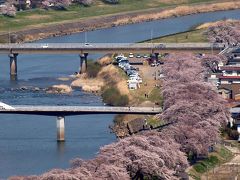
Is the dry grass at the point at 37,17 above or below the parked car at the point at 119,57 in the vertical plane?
above

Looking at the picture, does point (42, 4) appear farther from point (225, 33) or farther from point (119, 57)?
point (119, 57)

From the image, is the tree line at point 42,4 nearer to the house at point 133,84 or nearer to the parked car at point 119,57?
the parked car at point 119,57

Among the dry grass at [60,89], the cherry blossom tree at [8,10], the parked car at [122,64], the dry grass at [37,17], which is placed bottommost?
the dry grass at [60,89]

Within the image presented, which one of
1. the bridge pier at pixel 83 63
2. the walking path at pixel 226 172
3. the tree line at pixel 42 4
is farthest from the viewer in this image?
the tree line at pixel 42 4

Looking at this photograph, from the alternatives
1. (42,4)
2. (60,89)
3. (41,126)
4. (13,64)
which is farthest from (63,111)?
(42,4)

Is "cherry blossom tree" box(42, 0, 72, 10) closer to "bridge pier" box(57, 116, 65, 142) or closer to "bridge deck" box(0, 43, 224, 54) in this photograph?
"bridge deck" box(0, 43, 224, 54)

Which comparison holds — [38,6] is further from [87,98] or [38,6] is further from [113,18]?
[87,98]

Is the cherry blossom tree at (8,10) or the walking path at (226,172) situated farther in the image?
the cherry blossom tree at (8,10)

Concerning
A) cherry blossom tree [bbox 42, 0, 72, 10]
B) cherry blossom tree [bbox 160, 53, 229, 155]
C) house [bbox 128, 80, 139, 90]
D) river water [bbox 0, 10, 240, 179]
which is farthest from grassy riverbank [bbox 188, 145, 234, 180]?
cherry blossom tree [bbox 42, 0, 72, 10]

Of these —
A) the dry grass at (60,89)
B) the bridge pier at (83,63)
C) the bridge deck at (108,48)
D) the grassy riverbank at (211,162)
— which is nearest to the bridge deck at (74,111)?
the grassy riverbank at (211,162)
